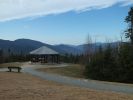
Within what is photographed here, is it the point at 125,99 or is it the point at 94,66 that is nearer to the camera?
the point at 125,99

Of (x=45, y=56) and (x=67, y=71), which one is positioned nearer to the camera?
(x=67, y=71)

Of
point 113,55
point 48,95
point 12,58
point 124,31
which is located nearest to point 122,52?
point 113,55

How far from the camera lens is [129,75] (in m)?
49.1

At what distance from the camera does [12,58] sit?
90562 millimetres

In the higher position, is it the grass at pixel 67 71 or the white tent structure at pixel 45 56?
the white tent structure at pixel 45 56

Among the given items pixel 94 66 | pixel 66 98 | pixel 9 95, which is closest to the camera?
pixel 66 98

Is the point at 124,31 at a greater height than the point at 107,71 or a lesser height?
greater

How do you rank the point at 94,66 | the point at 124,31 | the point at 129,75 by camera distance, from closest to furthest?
the point at 129,75, the point at 94,66, the point at 124,31

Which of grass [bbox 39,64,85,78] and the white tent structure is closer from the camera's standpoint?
grass [bbox 39,64,85,78]

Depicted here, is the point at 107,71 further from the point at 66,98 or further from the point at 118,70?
the point at 66,98

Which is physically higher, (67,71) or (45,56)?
(45,56)

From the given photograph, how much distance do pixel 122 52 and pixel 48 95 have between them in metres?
34.0

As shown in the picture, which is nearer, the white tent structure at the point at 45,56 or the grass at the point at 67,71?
the grass at the point at 67,71

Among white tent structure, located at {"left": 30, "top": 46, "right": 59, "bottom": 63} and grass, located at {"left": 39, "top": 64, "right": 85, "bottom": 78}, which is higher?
white tent structure, located at {"left": 30, "top": 46, "right": 59, "bottom": 63}
